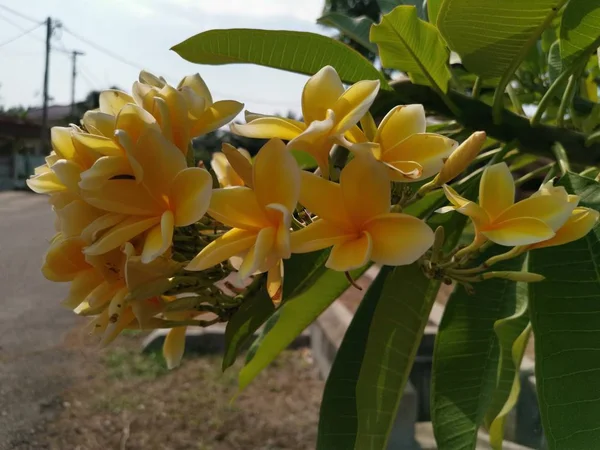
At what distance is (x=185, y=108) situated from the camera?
357 mm

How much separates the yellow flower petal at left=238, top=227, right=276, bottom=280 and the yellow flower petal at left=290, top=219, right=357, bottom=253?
1cm

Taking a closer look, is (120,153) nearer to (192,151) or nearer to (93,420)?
(192,151)

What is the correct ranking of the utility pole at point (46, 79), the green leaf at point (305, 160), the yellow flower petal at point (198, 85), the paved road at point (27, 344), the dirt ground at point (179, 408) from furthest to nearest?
the utility pole at point (46, 79)
the dirt ground at point (179, 408)
the paved road at point (27, 344)
the green leaf at point (305, 160)
the yellow flower petal at point (198, 85)

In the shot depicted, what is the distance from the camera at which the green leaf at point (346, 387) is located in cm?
53

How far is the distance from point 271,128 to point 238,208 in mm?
56

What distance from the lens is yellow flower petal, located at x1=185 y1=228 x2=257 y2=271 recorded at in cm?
31

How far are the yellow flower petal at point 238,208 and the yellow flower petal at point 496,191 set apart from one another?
130 millimetres

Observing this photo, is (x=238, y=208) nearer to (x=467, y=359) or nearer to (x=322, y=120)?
(x=322, y=120)

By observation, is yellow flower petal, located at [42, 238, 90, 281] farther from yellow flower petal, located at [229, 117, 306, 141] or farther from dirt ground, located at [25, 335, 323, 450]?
dirt ground, located at [25, 335, 323, 450]

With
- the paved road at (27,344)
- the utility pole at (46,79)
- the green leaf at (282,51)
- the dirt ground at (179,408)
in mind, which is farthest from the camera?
the utility pole at (46,79)

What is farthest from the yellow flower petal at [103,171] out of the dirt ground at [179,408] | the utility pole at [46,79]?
the utility pole at [46,79]

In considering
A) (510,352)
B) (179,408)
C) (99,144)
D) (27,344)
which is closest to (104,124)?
(99,144)

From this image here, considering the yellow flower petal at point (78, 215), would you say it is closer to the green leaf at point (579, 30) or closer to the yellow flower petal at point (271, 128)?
the yellow flower petal at point (271, 128)

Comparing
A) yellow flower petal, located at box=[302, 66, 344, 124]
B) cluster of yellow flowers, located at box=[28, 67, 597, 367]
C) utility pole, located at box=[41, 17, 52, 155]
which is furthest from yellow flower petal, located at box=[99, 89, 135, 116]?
utility pole, located at box=[41, 17, 52, 155]
